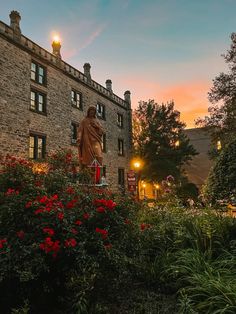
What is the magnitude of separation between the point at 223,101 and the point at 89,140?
61.0ft

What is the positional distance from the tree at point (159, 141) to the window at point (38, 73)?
644 inches

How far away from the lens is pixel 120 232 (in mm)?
4184

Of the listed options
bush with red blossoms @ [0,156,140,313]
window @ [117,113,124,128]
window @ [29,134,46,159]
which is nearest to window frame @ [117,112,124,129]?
window @ [117,113,124,128]

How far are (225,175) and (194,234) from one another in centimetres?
190

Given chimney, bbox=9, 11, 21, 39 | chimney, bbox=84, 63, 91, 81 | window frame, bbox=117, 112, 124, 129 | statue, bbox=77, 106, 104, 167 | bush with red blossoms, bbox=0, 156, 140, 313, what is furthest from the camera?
window frame, bbox=117, 112, 124, 129

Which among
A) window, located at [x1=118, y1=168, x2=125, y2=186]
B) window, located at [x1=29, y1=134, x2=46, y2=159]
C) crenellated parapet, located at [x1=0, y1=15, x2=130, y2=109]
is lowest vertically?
window, located at [x1=118, y1=168, x2=125, y2=186]

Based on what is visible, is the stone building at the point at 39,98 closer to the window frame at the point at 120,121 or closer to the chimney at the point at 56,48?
the chimney at the point at 56,48

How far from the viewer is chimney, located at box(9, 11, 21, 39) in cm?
1636

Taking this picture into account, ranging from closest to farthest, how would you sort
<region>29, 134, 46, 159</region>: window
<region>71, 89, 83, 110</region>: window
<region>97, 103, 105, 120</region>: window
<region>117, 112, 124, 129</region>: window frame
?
<region>29, 134, 46, 159</region>: window, <region>71, 89, 83, 110</region>: window, <region>97, 103, 105, 120</region>: window, <region>117, 112, 124, 129</region>: window frame

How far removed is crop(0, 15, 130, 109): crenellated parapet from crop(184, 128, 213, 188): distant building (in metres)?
18.1

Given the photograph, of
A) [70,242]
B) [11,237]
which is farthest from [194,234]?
[11,237]

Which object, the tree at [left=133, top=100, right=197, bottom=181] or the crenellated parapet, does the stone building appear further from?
the tree at [left=133, top=100, right=197, bottom=181]

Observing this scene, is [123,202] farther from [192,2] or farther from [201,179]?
[201,179]

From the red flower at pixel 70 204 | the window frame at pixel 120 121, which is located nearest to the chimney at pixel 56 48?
the window frame at pixel 120 121
